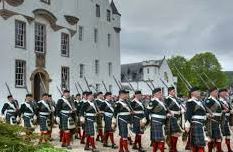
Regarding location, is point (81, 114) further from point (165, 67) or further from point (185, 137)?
point (165, 67)

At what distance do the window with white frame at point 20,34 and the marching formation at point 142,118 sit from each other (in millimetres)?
11000

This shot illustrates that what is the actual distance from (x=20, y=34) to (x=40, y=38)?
1.96 meters

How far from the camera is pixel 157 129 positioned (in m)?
14.0

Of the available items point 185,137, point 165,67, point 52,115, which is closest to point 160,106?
point 185,137

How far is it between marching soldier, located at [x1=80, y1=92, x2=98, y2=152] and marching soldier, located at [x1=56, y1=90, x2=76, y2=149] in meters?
0.60

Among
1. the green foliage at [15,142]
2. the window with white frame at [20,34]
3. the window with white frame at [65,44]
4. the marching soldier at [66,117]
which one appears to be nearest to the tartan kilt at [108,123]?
the marching soldier at [66,117]

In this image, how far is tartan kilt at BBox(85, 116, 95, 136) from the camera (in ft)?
54.6

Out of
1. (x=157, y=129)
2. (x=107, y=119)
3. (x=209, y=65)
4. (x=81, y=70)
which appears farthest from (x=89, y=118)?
(x=209, y=65)

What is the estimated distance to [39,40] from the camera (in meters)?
32.7

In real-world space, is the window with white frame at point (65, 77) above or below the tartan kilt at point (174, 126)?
above

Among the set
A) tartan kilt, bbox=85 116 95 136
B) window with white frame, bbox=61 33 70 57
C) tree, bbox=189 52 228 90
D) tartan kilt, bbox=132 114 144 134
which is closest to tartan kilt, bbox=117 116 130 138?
tartan kilt, bbox=132 114 144 134

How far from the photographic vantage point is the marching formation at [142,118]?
42.7ft

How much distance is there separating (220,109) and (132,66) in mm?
71211

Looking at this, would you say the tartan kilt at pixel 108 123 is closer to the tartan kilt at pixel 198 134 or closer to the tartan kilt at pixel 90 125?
the tartan kilt at pixel 90 125
